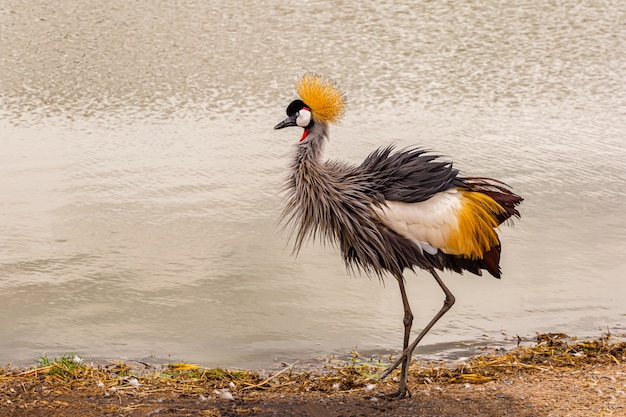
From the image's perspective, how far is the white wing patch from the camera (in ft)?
16.9

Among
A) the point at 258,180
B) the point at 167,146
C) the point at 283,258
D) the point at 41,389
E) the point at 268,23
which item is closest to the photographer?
the point at 41,389

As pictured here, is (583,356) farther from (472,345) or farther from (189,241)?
(189,241)

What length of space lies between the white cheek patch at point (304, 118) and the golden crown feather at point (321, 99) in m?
0.03

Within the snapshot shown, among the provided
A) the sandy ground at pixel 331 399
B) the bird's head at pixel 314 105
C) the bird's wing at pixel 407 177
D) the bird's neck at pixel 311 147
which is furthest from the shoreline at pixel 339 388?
the bird's head at pixel 314 105

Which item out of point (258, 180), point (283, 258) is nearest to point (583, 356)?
point (283, 258)

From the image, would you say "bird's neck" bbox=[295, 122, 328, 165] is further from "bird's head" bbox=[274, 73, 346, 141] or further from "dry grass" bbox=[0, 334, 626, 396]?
"dry grass" bbox=[0, 334, 626, 396]

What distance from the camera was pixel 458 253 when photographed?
528 cm

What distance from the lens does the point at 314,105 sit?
5312 millimetres

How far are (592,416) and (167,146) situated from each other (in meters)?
6.12

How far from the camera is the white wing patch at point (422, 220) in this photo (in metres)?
5.16

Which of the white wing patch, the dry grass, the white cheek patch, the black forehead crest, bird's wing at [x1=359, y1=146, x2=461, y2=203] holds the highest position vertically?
the black forehead crest

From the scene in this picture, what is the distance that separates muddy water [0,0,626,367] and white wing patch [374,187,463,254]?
4.01 ft

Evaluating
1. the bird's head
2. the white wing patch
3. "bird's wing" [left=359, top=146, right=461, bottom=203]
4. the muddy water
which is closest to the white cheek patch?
the bird's head

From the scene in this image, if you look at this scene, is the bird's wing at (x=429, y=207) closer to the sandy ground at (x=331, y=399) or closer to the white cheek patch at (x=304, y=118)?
the white cheek patch at (x=304, y=118)
